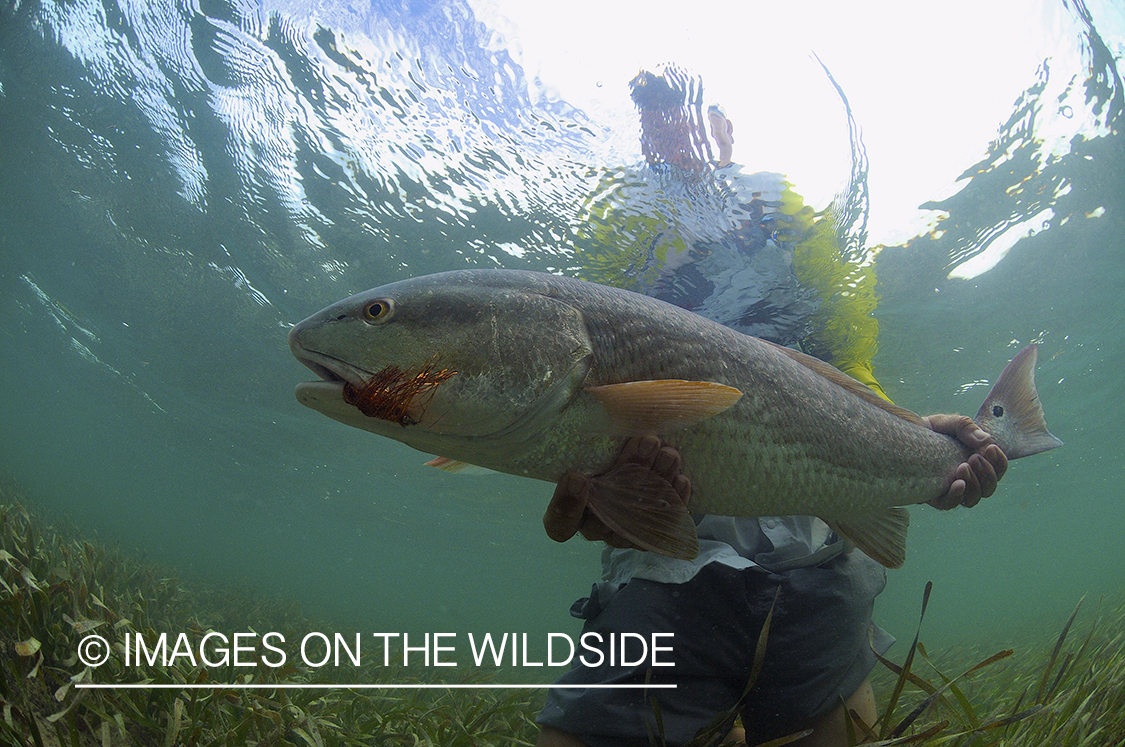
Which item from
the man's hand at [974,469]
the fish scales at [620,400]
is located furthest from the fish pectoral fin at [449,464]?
the man's hand at [974,469]

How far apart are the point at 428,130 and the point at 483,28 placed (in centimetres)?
167

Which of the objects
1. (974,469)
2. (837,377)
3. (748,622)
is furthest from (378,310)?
(974,469)

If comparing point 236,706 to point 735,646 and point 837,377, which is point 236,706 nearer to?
point 735,646

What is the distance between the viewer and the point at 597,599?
280 centimetres

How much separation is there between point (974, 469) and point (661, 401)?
1963 mm

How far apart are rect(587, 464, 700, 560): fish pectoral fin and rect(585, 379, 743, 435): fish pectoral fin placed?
0.61 feet

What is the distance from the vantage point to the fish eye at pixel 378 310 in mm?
1640

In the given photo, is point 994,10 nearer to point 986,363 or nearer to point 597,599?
point 597,599

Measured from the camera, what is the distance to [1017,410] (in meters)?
2.74

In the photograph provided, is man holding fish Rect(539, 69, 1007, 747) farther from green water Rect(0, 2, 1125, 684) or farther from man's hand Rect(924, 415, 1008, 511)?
green water Rect(0, 2, 1125, 684)

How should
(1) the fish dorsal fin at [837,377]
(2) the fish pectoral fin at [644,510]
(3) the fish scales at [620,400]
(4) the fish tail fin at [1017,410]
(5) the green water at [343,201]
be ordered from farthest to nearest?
(5) the green water at [343,201]
(4) the fish tail fin at [1017,410]
(1) the fish dorsal fin at [837,377]
(2) the fish pectoral fin at [644,510]
(3) the fish scales at [620,400]

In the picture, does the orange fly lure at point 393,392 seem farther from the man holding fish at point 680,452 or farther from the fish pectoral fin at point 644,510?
the fish pectoral fin at point 644,510

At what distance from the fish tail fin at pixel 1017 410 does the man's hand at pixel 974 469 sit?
148mm

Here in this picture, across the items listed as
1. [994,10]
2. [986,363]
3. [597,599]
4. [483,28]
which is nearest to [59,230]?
[483,28]
